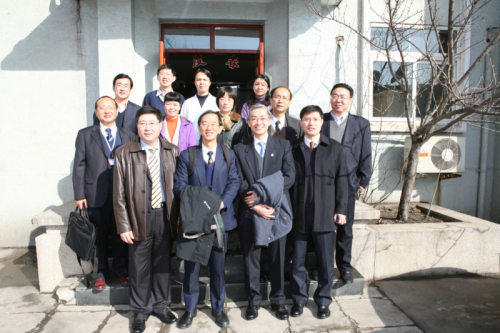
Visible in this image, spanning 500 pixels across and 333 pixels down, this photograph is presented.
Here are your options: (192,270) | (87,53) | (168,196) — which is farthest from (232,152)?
(87,53)

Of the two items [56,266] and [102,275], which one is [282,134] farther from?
[56,266]

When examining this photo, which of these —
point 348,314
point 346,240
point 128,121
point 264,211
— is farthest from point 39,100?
point 348,314

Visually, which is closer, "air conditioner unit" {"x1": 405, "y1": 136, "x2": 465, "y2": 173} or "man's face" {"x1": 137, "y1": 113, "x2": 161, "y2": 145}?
"man's face" {"x1": 137, "y1": 113, "x2": 161, "y2": 145}

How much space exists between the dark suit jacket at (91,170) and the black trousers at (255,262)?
57.7 inches

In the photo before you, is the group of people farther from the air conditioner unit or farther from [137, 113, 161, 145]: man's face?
the air conditioner unit

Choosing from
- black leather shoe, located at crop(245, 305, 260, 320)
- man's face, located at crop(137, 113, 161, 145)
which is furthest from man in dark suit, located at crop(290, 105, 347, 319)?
man's face, located at crop(137, 113, 161, 145)

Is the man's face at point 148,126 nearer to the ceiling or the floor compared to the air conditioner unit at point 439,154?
nearer to the ceiling

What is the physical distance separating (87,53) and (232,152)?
3893 millimetres

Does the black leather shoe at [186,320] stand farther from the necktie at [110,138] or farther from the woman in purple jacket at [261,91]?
the woman in purple jacket at [261,91]

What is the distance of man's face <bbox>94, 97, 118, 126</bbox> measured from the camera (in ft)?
10.6

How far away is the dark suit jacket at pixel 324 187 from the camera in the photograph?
2988 mm

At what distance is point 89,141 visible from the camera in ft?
10.6

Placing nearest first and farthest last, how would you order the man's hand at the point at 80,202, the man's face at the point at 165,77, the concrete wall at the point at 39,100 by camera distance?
the man's hand at the point at 80,202, the man's face at the point at 165,77, the concrete wall at the point at 39,100

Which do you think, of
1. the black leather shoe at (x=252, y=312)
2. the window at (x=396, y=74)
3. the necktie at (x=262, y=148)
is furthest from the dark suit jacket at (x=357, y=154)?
the window at (x=396, y=74)
